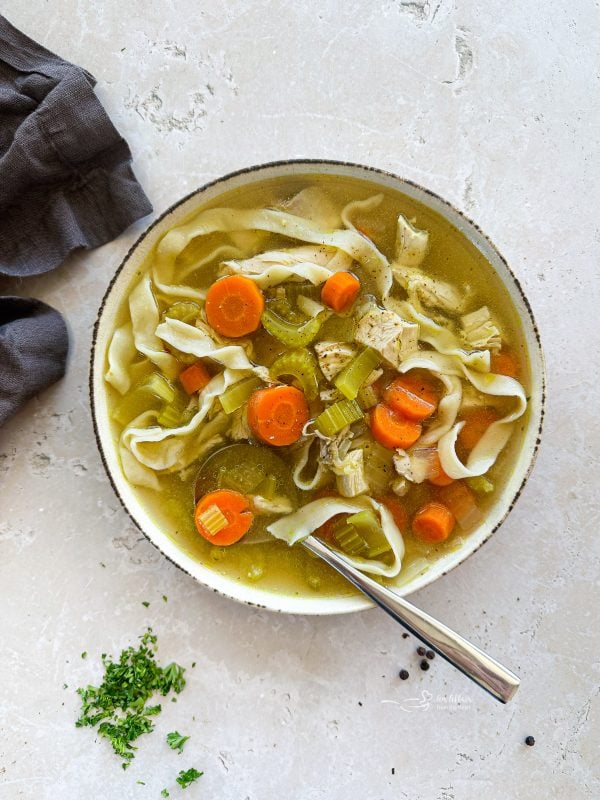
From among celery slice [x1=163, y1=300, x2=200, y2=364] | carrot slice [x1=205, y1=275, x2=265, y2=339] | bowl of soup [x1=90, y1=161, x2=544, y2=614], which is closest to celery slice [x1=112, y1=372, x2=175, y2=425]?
bowl of soup [x1=90, y1=161, x2=544, y2=614]

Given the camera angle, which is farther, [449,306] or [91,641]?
[91,641]

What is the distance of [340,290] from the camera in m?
3.42

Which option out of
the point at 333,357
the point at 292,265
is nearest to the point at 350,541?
the point at 333,357

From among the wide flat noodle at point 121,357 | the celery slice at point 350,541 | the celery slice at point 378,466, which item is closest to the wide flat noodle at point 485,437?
the celery slice at point 378,466

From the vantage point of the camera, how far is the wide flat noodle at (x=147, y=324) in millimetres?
3418

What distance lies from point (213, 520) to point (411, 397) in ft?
3.79

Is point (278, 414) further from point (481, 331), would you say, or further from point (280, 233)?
point (481, 331)

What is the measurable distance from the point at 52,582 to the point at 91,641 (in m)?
0.38

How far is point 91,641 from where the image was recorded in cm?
374

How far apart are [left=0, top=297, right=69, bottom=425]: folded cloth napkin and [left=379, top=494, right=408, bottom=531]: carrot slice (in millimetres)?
1813

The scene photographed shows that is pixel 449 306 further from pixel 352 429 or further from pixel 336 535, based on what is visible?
pixel 336 535

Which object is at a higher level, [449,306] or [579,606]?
[449,306]

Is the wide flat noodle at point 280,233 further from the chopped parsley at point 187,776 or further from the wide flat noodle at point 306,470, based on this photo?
the chopped parsley at point 187,776

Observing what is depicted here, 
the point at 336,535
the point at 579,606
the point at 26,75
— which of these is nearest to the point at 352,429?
the point at 336,535
